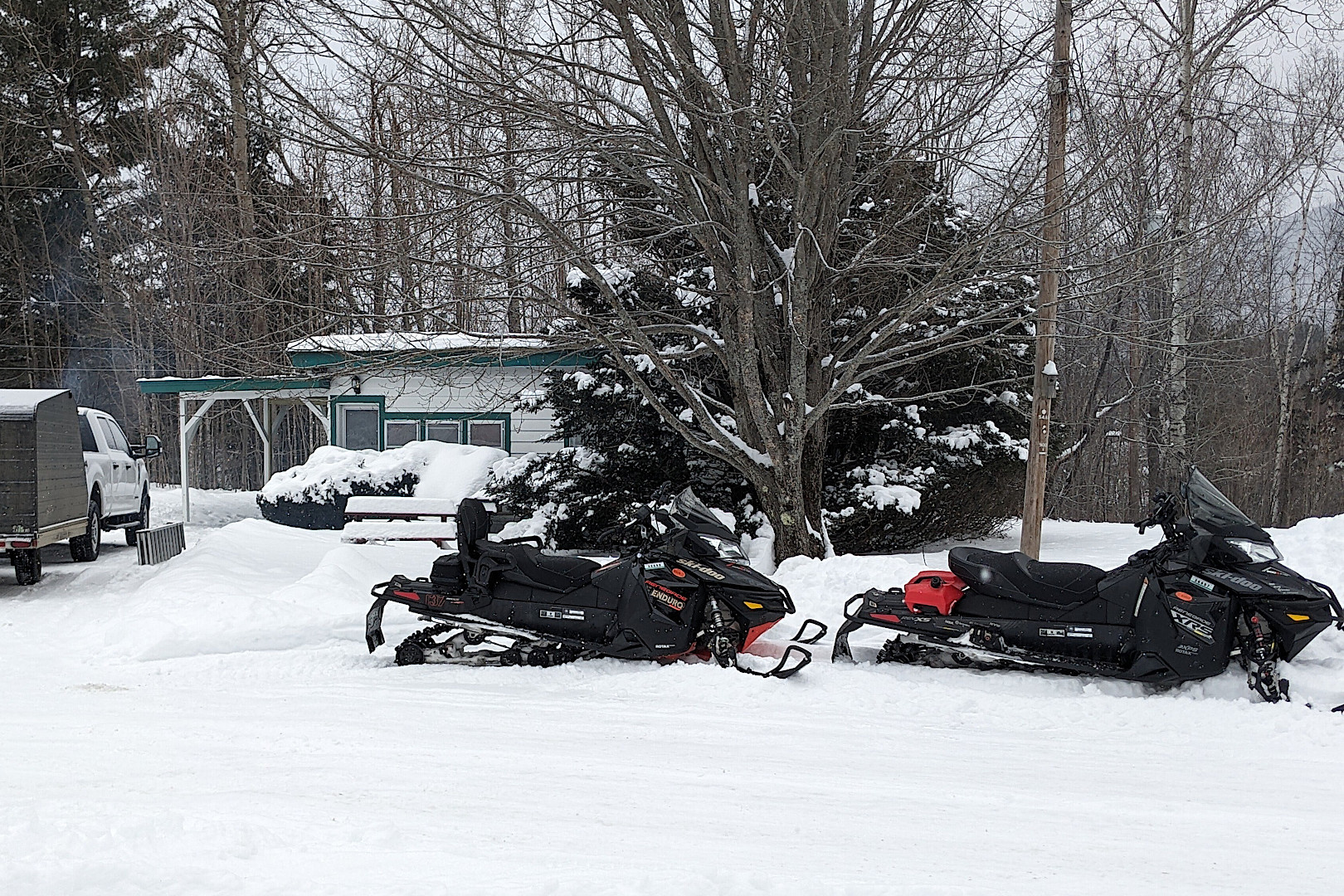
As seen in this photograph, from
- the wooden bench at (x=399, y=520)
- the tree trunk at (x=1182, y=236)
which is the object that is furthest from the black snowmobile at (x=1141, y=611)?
the wooden bench at (x=399, y=520)

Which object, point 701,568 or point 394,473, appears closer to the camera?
point 701,568

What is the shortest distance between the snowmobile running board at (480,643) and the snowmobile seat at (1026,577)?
109 centimetres

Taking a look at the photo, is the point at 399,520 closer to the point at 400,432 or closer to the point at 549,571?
the point at 400,432

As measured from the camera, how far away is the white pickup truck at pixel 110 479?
1415 cm

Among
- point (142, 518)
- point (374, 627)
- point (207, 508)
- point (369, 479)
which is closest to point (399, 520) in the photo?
point (369, 479)

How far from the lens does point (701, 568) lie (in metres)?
7.47

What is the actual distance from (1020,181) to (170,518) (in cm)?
1662

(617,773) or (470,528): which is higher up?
(470,528)

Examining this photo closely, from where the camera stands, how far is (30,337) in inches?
1282

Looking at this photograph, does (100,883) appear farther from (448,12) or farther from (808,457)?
(808,457)

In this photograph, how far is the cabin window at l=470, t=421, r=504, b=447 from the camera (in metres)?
18.9

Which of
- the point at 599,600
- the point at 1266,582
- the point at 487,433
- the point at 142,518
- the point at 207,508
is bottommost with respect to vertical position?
the point at 207,508

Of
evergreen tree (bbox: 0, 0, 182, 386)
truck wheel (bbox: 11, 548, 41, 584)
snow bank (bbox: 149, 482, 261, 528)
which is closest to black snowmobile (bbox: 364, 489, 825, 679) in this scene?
truck wheel (bbox: 11, 548, 41, 584)

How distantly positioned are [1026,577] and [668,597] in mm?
2373
